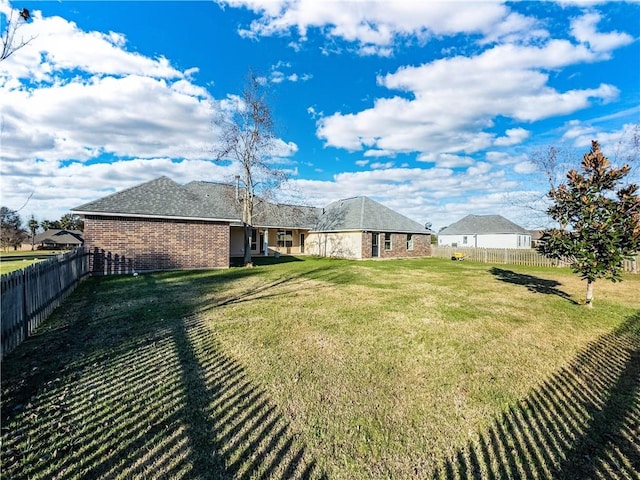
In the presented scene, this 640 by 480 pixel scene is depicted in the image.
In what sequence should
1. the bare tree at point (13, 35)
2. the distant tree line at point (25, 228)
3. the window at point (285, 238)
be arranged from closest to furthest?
the bare tree at point (13, 35) → the window at point (285, 238) → the distant tree line at point (25, 228)

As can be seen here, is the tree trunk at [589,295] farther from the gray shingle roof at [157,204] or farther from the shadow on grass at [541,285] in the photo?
the gray shingle roof at [157,204]

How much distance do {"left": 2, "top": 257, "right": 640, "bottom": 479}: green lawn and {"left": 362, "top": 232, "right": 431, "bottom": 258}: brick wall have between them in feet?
53.1

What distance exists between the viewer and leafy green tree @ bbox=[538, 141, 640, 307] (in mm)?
8055

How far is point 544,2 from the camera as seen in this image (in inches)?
446

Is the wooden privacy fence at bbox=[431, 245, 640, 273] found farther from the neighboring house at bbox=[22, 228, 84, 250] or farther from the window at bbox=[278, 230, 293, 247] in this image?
the neighboring house at bbox=[22, 228, 84, 250]

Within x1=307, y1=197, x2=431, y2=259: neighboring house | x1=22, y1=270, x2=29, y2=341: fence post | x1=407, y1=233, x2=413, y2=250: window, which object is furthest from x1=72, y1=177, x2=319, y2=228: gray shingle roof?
x1=407, y1=233, x2=413, y2=250: window

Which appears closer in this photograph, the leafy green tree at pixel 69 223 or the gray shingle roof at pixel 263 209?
the gray shingle roof at pixel 263 209

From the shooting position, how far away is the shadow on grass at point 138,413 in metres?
2.68

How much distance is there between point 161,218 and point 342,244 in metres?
14.2

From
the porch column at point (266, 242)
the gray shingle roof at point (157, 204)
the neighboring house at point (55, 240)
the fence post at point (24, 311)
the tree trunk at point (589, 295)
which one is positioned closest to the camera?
the fence post at point (24, 311)

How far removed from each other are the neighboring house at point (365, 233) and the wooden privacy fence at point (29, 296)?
1843 centimetres

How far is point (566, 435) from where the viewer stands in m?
3.19

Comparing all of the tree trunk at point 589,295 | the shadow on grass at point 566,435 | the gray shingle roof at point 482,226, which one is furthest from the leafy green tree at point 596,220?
the gray shingle roof at point 482,226

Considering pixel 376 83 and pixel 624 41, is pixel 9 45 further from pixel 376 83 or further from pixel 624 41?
pixel 376 83
